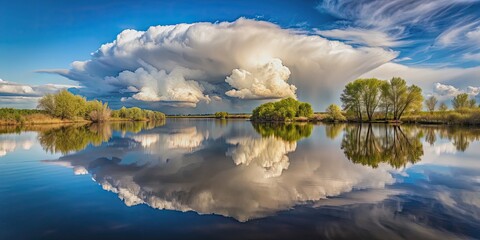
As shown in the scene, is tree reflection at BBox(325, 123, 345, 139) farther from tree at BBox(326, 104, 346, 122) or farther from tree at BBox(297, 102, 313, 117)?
tree at BBox(297, 102, 313, 117)

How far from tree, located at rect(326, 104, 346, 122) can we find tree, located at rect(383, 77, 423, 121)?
21.1 metres

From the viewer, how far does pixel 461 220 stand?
7559 mm

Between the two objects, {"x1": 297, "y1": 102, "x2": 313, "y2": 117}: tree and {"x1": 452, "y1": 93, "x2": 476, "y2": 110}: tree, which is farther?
{"x1": 297, "y1": 102, "x2": 313, "y2": 117}: tree

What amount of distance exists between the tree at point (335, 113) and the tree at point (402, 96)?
21137 millimetres

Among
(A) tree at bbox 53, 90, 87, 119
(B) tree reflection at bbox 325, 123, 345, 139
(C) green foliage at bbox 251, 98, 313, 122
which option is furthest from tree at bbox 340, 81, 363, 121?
(A) tree at bbox 53, 90, 87, 119

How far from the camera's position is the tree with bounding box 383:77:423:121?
7712 centimetres

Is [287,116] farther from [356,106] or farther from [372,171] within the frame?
[372,171]

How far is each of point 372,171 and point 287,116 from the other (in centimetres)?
11369

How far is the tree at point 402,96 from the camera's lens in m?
77.1

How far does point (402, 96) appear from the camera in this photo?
7856 cm


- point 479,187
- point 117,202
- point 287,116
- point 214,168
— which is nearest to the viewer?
point 117,202

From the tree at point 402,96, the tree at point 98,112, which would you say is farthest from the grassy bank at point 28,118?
the tree at point 402,96

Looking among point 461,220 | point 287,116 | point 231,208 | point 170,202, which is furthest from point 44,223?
point 287,116

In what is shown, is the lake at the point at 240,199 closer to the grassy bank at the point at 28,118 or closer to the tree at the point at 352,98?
the tree at the point at 352,98
